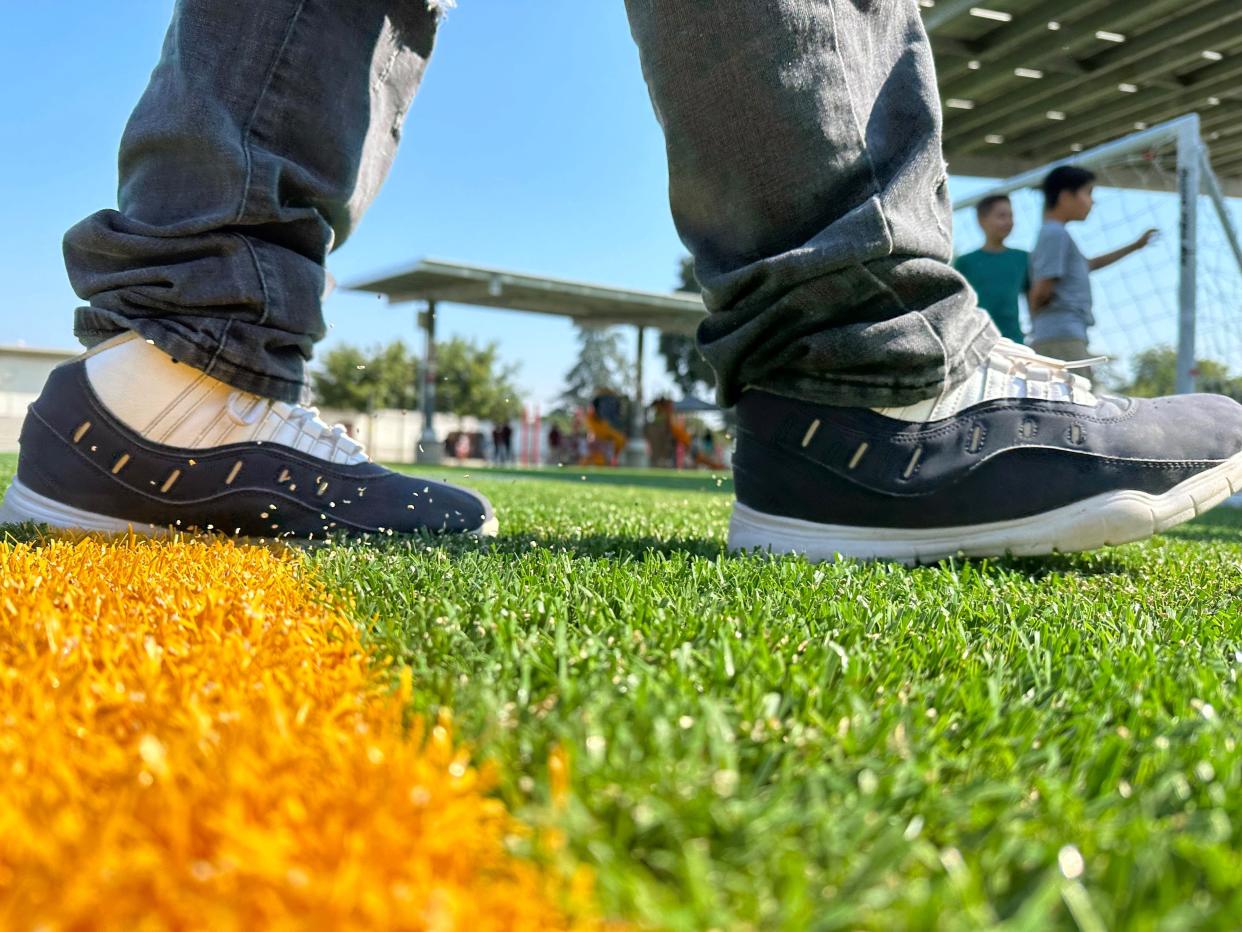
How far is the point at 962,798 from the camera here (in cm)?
51

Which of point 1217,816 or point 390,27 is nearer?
point 1217,816

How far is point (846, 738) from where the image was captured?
574mm

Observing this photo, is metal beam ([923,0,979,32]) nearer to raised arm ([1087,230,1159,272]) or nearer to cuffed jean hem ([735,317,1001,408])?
raised arm ([1087,230,1159,272])

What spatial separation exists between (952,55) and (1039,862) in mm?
10926

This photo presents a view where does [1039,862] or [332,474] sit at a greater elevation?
[332,474]

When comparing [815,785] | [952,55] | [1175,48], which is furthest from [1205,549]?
Result: [1175,48]

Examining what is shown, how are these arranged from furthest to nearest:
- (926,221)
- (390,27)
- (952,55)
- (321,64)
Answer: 1. (952,55)
2. (390,27)
3. (321,64)
4. (926,221)

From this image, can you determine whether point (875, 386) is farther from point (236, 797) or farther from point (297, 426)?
point (236, 797)

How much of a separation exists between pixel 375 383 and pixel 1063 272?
45566 mm

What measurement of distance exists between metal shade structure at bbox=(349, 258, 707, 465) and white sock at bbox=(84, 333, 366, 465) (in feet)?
47.6

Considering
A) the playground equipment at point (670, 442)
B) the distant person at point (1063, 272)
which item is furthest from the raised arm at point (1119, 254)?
the playground equipment at point (670, 442)

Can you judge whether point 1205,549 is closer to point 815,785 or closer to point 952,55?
point 815,785

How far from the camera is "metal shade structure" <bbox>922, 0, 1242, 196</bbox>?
912 cm

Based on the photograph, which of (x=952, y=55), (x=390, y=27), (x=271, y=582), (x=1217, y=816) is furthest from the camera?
(x=952, y=55)
